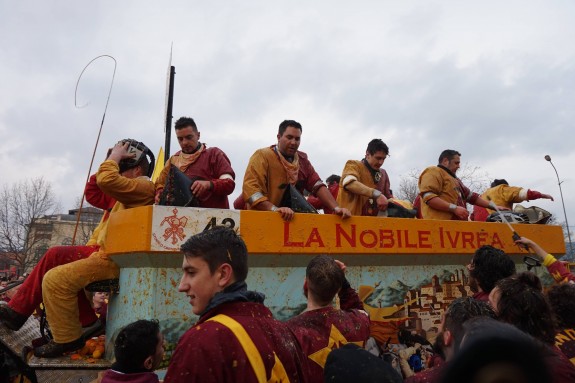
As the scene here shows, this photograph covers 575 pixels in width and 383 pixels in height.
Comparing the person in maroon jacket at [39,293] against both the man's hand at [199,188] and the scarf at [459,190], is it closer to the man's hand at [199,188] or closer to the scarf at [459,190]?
the man's hand at [199,188]

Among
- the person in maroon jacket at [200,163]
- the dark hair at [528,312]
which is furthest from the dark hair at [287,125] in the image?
the dark hair at [528,312]

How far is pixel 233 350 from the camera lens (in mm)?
1351

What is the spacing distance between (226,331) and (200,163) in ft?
11.1

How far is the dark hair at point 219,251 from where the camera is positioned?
5.41 ft

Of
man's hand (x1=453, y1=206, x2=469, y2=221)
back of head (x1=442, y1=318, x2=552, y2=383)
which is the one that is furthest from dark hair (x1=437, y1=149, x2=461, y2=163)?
back of head (x1=442, y1=318, x2=552, y2=383)

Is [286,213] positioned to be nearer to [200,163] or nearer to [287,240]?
[287,240]

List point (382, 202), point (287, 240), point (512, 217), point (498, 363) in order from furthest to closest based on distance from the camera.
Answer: point (512, 217), point (382, 202), point (287, 240), point (498, 363)

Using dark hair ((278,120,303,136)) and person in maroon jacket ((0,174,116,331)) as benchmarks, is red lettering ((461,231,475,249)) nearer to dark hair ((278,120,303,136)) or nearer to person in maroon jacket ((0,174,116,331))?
dark hair ((278,120,303,136))

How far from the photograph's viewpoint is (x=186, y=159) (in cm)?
462

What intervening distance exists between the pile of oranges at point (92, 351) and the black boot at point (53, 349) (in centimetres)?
9

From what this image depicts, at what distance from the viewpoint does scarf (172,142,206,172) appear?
459cm

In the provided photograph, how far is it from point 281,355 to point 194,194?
8.01 ft

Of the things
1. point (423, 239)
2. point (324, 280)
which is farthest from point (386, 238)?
point (324, 280)

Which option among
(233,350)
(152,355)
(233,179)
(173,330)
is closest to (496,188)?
(233,179)
